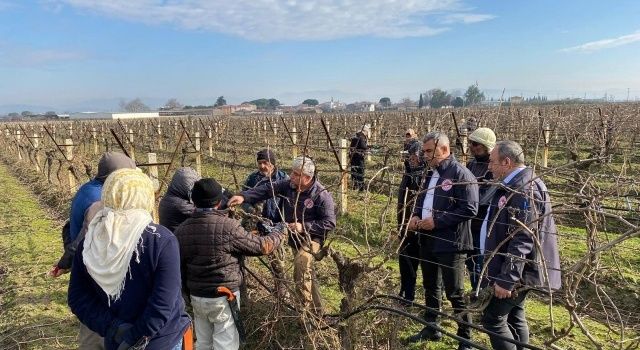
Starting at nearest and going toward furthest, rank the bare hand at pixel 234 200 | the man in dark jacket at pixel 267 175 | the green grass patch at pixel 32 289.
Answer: the bare hand at pixel 234 200 < the green grass patch at pixel 32 289 < the man in dark jacket at pixel 267 175

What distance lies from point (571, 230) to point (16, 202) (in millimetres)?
11246

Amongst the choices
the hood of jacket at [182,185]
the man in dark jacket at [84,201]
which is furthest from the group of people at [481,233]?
the man in dark jacket at [84,201]

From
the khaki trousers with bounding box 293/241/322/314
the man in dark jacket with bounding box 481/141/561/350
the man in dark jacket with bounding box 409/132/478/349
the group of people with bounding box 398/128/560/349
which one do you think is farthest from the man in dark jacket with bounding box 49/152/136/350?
the man in dark jacket with bounding box 481/141/561/350

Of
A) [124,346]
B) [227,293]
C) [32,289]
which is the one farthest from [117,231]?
[32,289]

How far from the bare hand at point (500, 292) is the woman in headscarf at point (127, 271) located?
68.1 inches

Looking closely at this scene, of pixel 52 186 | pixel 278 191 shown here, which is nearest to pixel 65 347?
pixel 278 191

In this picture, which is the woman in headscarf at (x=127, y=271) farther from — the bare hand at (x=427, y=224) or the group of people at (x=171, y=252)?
the bare hand at (x=427, y=224)

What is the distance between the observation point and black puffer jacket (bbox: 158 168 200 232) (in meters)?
3.54

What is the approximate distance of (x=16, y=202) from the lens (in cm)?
1011

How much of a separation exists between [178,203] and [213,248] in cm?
93

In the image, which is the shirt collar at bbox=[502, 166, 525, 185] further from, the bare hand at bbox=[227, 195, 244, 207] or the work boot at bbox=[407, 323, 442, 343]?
the bare hand at bbox=[227, 195, 244, 207]

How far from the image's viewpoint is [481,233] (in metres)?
3.13

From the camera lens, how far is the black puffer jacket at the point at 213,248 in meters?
2.76

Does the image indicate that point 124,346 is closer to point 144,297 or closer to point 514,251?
point 144,297
